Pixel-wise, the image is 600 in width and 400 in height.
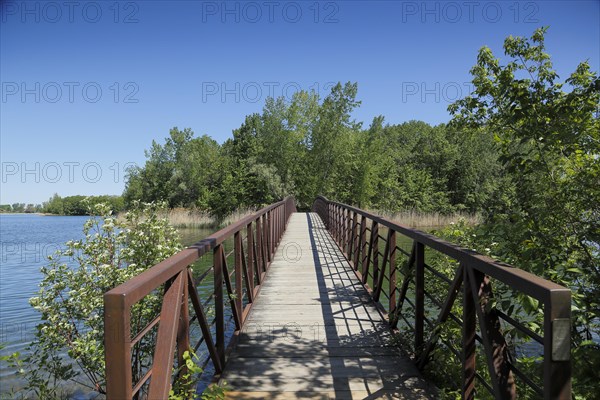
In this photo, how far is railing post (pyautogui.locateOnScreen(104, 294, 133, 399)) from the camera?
61.7 inches

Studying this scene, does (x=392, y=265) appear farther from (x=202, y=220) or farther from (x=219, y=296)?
(x=202, y=220)

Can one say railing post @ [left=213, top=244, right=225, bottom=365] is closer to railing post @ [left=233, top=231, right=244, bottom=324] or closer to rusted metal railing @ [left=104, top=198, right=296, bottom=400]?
rusted metal railing @ [left=104, top=198, right=296, bottom=400]

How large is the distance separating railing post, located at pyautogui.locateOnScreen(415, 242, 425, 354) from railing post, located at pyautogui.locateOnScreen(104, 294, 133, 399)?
92.7 inches

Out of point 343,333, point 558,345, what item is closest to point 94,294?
point 343,333

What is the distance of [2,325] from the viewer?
28.7 feet

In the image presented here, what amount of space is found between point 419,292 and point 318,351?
106 cm

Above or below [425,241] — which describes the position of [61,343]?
below

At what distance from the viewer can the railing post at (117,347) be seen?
157cm

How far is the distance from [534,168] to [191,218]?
1456 inches

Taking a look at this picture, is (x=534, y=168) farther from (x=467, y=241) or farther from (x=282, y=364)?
(x=282, y=364)

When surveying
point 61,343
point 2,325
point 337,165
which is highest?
point 337,165

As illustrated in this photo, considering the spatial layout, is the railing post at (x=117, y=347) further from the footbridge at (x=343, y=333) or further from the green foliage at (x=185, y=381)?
the green foliage at (x=185, y=381)

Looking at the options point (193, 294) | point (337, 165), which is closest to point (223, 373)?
point (193, 294)

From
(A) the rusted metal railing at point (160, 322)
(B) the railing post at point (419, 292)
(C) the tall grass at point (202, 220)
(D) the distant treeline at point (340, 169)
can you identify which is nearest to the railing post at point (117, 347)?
(A) the rusted metal railing at point (160, 322)
